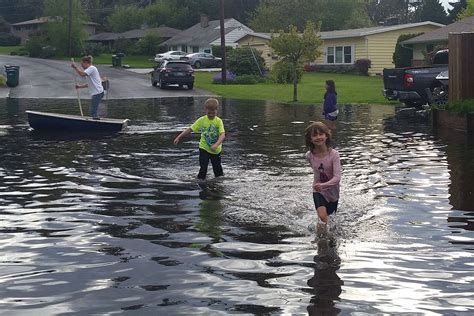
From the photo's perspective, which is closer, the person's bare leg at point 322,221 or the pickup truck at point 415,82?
the person's bare leg at point 322,221

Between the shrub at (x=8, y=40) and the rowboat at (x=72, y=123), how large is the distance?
10357cm

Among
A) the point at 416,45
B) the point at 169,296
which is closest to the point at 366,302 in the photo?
the point at 169,296

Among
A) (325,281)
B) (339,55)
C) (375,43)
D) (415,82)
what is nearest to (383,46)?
(375,43)

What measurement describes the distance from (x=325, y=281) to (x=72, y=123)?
46.0 ft

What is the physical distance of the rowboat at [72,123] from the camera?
1969cm

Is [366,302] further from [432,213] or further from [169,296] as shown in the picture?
[432,213]

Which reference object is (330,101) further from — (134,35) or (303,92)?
(134,35)

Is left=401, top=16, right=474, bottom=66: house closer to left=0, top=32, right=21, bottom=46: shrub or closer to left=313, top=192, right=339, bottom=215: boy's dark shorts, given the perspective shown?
left=313, top=192, right=339, bottom=215: boy's dark shorts

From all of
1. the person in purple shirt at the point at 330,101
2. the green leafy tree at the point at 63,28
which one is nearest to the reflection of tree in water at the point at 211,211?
the person in purple shirt at the point at 330,101

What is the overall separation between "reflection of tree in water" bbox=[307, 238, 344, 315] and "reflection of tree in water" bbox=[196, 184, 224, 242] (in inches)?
48.7

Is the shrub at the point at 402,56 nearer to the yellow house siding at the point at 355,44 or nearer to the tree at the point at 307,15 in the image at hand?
the yellow house siding at the point at 355,44

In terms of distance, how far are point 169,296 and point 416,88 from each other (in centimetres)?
2111

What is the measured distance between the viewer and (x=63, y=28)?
8812 cm

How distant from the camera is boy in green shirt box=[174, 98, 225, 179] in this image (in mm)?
11930
